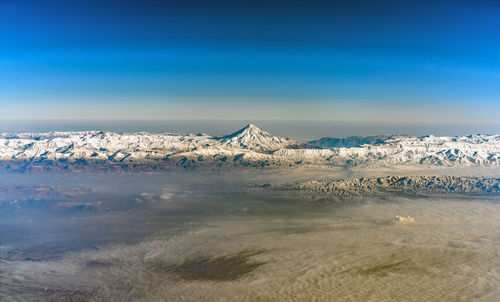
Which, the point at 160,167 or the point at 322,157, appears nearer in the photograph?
the point at 160,167

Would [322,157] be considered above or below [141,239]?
above

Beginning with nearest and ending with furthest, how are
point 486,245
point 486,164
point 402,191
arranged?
point 486,245, point 402,191, point 486,164

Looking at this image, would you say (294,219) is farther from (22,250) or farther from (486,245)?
(22,250)

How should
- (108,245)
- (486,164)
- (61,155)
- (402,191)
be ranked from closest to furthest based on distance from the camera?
(108,245)
(402,191)
(486,164)
(61,155)

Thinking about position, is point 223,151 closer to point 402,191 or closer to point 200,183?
point 200,183

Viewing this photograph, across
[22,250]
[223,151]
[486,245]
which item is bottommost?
[22,250]

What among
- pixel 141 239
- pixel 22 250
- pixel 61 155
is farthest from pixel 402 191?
pixel 61 155

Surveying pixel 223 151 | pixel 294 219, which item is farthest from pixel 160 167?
pixel 294 219

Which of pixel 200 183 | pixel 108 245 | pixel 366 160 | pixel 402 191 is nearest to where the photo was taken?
pixel 108 245

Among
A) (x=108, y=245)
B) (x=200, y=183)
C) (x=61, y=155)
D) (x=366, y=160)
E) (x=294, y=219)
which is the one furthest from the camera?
(x=61, y=155)
